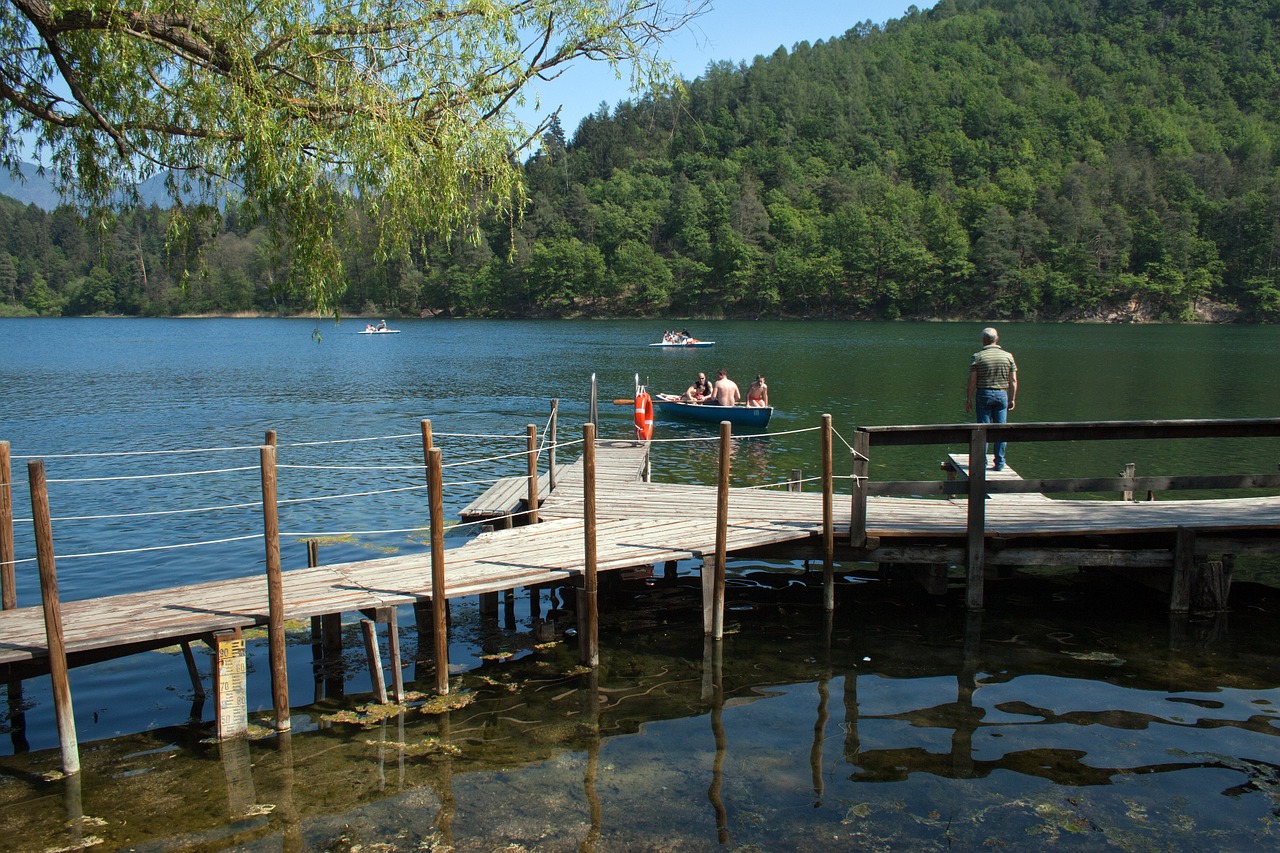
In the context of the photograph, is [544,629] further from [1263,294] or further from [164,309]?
[164,309]

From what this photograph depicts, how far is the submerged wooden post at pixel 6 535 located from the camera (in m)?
8.38

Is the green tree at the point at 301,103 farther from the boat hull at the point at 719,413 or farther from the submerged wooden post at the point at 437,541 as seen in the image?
the boat hull at the point at 719,413

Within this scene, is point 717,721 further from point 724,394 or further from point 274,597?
point 724,394

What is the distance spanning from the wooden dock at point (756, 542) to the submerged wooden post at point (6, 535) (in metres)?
0.21

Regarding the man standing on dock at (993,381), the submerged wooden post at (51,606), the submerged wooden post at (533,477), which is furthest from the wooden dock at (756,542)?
the man standing on dock at (993,381)

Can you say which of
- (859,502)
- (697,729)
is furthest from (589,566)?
(859,502)

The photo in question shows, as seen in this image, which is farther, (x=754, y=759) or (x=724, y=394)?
(x=724, y=394)

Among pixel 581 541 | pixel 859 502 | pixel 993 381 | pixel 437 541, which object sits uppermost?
pixel 993 381

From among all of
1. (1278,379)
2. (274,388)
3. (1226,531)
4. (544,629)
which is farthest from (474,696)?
(1278,379)

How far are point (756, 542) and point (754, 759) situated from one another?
3.05 metres

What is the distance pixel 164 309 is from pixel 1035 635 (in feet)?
523

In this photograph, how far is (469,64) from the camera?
10.1 m

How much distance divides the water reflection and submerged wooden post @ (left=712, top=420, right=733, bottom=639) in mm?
297

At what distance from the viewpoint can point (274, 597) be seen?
8141 mm
